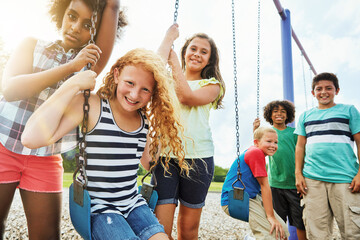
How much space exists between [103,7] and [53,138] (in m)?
0.82

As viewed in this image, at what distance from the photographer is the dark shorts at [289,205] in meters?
3.30

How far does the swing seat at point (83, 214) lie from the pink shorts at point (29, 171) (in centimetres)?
26

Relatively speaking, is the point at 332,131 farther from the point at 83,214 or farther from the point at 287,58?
the point at 83,214

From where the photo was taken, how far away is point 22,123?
138 cm

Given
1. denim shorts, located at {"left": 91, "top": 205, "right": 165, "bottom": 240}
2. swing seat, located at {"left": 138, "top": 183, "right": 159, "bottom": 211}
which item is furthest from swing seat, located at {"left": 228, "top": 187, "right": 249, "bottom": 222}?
denim shorts, located at {"left": 91, "top": 205, "right": 165, "bottom": 240}

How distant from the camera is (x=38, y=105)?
1411 mm

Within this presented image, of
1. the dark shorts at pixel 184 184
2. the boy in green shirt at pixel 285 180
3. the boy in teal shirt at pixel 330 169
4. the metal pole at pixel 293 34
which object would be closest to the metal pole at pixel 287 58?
the metal pole at pixel 293 34

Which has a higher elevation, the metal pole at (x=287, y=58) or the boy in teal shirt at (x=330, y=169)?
the metal pole at (x=287, y=58)

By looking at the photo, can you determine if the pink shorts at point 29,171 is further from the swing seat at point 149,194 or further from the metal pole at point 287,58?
the metal pole at point 287,58

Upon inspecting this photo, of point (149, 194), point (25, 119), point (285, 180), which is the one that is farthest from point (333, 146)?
point (25, 119)

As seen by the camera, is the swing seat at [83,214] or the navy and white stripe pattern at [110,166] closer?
the swing seat at [83,214]

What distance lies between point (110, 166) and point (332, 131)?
256 centimetres

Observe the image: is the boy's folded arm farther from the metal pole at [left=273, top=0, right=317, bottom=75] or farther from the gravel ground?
the metal pole at [left=273, top=0, right=317, bottom=75]

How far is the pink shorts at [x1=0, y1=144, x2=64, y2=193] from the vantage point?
1376mm
